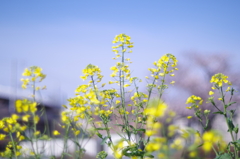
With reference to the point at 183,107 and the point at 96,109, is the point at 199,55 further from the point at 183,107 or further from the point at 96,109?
the point at 96,109

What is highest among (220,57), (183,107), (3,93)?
(220,57)

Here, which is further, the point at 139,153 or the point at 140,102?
the point at 140,102

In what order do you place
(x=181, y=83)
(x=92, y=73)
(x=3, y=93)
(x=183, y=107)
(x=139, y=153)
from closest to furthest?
1. (x=139, y=153)
2. (x=92, y=73)
3. (x=3, y=93)
4. (x=183, y=107)
5. (x=181, y=83)

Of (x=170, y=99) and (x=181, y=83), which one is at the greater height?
(x=181, y=83)

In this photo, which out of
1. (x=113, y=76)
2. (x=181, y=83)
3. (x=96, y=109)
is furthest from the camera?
(x=181, y=83)

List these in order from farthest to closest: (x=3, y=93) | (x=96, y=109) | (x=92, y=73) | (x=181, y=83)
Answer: (x=181, y=83) < (x=3, y=93) < (x=92, y=73) < (x=96, y=109)

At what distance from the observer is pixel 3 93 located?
10.0 metres

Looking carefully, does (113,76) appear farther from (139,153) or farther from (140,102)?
(139,153)

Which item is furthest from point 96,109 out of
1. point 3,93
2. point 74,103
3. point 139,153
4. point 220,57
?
point 220,57

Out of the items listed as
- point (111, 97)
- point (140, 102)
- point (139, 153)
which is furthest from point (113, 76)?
point (139, 153)

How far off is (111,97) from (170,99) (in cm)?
870

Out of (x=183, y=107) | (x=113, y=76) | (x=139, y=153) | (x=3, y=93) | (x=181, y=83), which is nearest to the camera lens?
(x=139, y=153)

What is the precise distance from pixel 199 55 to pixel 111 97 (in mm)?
10141

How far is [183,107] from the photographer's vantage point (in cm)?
1072
